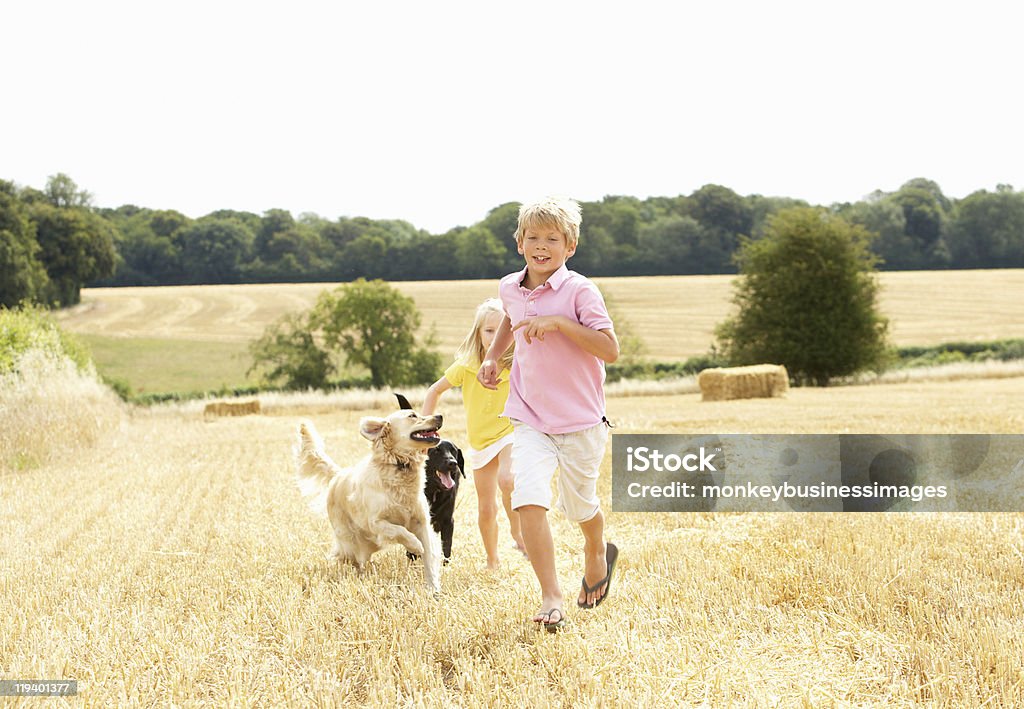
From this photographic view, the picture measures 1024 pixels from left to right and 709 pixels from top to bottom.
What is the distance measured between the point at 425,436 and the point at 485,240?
6293cm

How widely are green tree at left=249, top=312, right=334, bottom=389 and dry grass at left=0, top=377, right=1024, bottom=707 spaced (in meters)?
35.1

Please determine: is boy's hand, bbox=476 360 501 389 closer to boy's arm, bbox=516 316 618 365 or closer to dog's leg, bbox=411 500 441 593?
boy's arm, bbox=516 316 618 365

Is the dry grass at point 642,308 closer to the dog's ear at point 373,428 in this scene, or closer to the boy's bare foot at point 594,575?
the dog's ear at point 373,428

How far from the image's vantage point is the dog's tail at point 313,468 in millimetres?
6629

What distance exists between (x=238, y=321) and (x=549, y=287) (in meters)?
56.0

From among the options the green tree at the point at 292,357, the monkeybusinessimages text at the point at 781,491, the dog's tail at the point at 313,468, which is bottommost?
the green tree at the point at 292,357

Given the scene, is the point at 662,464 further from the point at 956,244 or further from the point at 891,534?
the point at 956,244

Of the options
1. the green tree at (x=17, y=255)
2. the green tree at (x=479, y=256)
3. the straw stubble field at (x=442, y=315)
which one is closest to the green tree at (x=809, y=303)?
the straw stubble field at (x=442, y=315)

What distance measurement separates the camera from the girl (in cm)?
609

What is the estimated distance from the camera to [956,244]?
75688 mm

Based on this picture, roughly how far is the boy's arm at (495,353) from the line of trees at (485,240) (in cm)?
6209

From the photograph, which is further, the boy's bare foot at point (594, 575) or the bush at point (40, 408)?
the bush at point (40, 408)

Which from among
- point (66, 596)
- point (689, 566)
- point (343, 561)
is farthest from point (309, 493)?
point (689, 566)

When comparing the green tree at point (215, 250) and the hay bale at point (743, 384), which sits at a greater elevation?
the green tree at point (215, 250)
